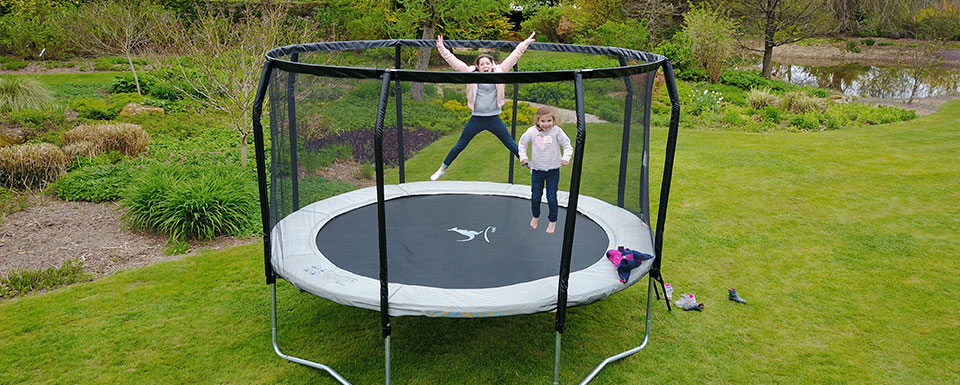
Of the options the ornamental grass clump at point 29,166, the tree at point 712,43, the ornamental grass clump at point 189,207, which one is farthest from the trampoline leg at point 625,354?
the tree at point 712,43

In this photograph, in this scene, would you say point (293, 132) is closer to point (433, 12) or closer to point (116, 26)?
point (433, 12)

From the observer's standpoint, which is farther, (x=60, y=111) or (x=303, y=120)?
(x=60, y=111)

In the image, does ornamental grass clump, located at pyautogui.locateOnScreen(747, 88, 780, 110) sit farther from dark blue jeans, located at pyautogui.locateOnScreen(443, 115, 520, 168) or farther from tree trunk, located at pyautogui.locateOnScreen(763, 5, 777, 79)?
dark blue jeans, located at pyautogui.locateOnScreen(443, 115, 520, 168)

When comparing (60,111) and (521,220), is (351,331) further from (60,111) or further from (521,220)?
(60,111)

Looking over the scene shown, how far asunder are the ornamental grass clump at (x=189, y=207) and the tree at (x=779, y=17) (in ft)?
38.8

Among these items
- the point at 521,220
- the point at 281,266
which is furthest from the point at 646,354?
the point at 281,266

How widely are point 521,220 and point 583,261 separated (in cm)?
69

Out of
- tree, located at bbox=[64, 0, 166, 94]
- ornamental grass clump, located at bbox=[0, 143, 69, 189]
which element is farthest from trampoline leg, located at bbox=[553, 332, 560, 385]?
tree, located at bbox=[64, 0, 166, 94]

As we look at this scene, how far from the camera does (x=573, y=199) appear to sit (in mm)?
2414

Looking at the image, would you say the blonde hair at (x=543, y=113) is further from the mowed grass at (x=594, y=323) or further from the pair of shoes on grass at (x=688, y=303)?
the pair of shoes on grass at (x=688, y=303)

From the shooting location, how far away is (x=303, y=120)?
2.89 m

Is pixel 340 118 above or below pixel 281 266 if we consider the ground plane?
above

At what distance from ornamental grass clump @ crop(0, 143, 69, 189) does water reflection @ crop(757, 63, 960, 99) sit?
43.3 feet

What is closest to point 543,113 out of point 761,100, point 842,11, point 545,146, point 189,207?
point 545,146
